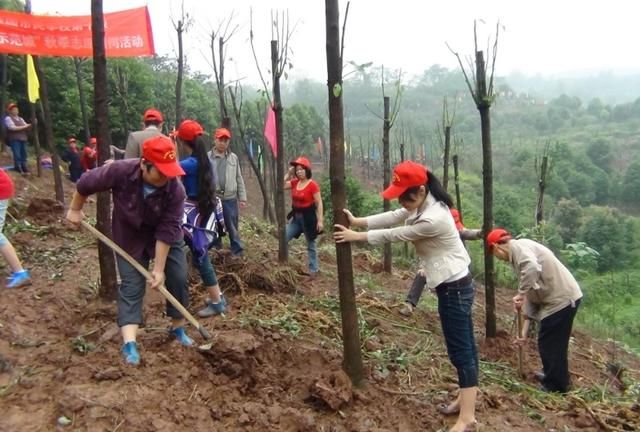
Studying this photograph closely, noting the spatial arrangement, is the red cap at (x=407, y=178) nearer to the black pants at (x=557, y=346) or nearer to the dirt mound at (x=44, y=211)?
the black pants at (x=557, y=346)

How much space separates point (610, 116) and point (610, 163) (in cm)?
2939

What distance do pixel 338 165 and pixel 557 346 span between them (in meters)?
2.60

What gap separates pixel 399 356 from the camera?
3916 millimetres

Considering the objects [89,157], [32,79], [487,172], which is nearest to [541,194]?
[487,172]

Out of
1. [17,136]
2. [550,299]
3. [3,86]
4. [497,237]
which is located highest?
[3,86]

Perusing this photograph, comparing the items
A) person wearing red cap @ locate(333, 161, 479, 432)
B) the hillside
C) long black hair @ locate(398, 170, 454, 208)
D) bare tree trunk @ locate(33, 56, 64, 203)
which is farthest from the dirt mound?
long black hair @ locate(398, 170, 454, 208)

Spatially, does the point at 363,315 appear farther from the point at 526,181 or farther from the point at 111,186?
the point at 526,181

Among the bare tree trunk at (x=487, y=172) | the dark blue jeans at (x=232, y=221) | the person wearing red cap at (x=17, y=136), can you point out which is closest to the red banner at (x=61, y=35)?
the person wearing red cap at (x=17, y=136)

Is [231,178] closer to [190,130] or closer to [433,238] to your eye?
[190,130]

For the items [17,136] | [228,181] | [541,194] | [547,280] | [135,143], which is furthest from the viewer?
[17,136]

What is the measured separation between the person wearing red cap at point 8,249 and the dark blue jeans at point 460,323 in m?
3.57

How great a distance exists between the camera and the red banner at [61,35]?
23.6ft

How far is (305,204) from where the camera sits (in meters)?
5.97

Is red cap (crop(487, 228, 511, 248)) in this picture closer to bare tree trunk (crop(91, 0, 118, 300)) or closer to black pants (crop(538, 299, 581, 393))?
black pants (crop(538, 299, 581, 393))
